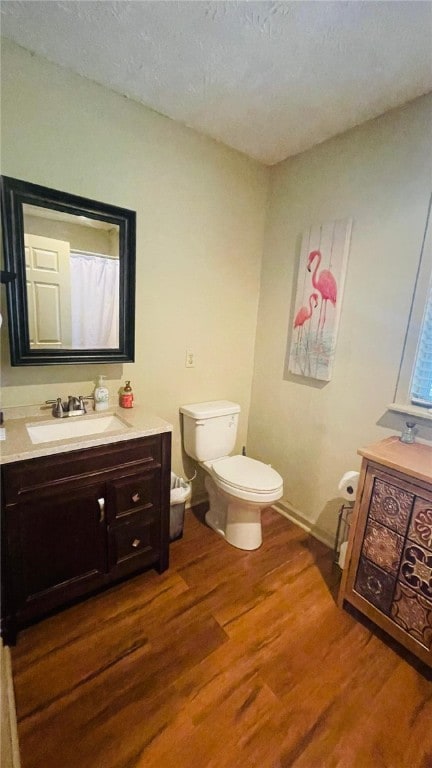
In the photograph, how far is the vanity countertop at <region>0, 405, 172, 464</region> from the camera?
1231 millimetres

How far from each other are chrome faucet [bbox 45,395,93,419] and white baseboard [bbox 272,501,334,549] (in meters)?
1.58

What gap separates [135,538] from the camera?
1.60 m

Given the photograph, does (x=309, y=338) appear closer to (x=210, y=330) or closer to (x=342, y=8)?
(x=210, y=330)

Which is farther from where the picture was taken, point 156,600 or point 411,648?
point 156,600

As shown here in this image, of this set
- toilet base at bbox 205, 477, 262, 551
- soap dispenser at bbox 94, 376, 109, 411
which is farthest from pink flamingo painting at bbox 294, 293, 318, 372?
soap dispenser at bbox 94, 376, 109, 411

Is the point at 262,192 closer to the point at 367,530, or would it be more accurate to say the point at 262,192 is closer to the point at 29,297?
the point at 29,297

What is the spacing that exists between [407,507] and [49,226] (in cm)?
202

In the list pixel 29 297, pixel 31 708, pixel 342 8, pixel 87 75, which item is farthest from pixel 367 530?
pixel 87 75

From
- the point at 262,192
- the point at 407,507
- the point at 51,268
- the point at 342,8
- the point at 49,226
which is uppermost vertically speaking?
the point at 342,8

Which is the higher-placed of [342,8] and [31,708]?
[342,8]

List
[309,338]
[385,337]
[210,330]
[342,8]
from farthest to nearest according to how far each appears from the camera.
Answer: [210,330]
[309,338]
[385,337]
[342,8]

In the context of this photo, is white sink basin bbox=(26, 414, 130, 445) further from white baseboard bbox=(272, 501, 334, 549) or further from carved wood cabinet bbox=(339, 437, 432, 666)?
white baseboard bbox=(272, 501, 334, 549)

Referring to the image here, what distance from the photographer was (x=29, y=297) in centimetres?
149

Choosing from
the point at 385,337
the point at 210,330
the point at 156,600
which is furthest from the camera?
the point at 210,330
